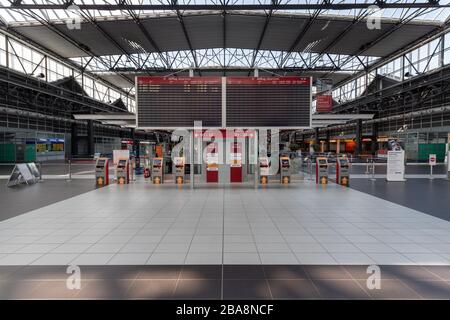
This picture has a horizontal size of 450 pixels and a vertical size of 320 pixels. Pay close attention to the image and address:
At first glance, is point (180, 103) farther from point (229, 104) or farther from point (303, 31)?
point (303, 31)

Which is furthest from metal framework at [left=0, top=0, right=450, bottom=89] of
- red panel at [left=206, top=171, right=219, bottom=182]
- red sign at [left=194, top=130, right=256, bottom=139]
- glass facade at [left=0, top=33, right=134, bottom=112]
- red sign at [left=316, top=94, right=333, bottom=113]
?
red panel at [left=206, top=171, right=219, bottom=182]

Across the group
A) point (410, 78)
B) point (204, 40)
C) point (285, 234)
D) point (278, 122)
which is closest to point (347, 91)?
point (410, 78)

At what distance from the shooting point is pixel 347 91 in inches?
1524

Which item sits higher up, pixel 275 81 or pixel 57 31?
pixel 57 31

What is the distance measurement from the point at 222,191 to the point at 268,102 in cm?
352

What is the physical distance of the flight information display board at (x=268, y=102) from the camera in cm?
886

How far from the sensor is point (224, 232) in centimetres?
518

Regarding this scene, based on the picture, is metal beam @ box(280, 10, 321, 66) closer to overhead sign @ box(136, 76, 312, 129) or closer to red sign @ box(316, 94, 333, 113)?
red sign @ box(316, 94, 333, 113)

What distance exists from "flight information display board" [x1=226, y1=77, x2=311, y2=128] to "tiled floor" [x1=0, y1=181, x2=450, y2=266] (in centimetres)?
254

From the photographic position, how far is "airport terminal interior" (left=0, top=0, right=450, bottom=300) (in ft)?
11.2

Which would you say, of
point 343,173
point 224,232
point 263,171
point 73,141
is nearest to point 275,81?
point 263,171

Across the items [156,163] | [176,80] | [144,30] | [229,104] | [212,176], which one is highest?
[144,30]

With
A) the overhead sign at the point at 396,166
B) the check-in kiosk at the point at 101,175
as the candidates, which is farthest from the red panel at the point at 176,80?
the overhead sign at the point at 396,166
